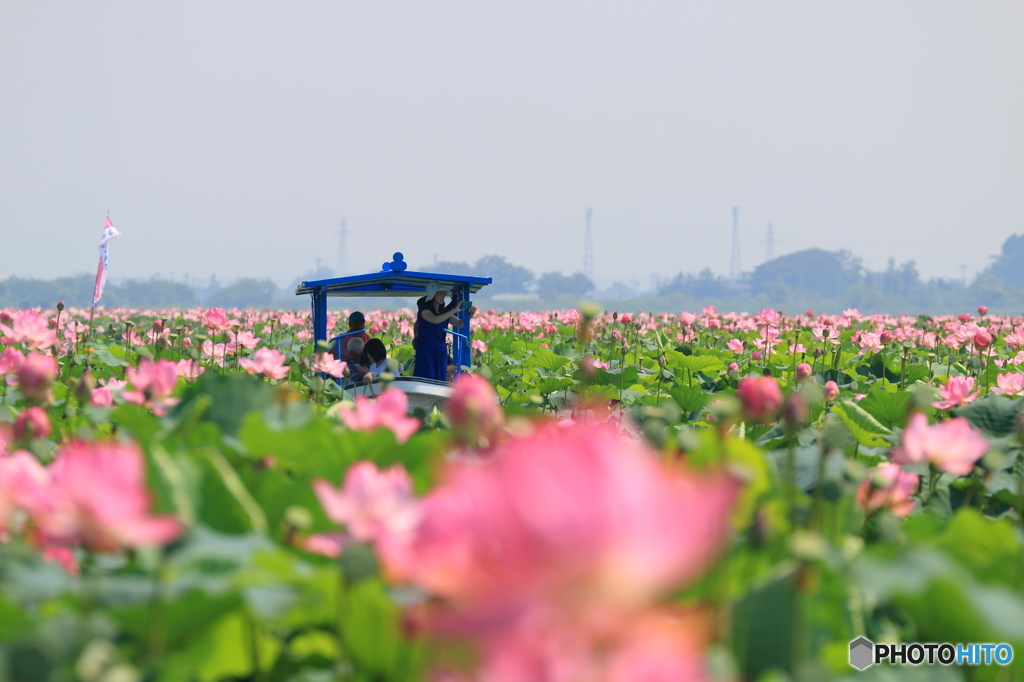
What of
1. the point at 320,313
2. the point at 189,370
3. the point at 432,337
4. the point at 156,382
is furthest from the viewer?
the point at 432,337

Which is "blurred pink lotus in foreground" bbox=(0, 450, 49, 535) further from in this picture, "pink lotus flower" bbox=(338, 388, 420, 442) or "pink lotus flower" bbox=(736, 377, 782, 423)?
"pink lotus flower" bbox=(736, 377, 782, 423)

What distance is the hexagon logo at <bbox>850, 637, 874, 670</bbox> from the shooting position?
87 cm

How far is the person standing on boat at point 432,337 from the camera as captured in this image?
5.66 metres

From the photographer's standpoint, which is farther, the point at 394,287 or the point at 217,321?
the point at 394,287

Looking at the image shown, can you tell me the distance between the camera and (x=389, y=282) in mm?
5773

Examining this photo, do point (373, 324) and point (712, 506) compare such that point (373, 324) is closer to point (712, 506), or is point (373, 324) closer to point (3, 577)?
point (3, 577)

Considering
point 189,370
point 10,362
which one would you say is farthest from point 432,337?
point 10,362

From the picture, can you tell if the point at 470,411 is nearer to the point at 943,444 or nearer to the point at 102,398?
the point at 943,444

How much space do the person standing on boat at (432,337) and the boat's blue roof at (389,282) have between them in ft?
0.36

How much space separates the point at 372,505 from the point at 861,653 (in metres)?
0.59

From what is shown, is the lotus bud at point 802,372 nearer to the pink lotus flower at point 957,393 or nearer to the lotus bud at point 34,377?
the pink lotus flower at point 957,393

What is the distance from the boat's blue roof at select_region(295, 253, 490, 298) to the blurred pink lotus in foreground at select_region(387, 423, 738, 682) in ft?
16.2

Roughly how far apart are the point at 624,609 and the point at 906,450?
1.14 metres

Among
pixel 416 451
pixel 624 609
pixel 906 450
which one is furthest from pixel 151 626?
pixel 906 450
